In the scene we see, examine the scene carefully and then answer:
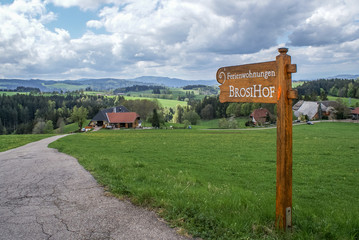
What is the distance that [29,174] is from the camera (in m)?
11.5

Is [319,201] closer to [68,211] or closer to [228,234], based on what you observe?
[228,234]

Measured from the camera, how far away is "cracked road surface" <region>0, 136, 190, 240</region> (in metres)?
5.57

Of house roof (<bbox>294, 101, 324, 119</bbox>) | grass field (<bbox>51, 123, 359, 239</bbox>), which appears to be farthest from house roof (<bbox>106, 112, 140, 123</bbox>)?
grass field (<bbox>51, 123, 359, 239</bbox>)

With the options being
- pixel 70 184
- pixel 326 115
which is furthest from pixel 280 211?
pixel 326 115

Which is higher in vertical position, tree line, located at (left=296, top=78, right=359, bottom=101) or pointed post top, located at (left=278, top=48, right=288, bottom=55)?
tree line, located at (left=296, top=78, right=359, bottom=101)

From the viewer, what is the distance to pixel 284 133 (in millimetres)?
5258

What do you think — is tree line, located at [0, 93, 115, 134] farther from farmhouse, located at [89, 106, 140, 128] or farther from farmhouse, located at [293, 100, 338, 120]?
farmhouse, located at [293, 100, 338, 120]

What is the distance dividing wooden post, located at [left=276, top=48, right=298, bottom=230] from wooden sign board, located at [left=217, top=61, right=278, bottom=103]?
15 cm

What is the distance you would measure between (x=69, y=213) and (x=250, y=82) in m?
5.48

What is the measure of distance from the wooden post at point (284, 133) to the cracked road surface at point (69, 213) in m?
2.15

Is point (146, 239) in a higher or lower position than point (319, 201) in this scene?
higher

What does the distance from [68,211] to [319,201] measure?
8.37 metres

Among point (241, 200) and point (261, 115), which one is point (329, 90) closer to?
point (261, 115)

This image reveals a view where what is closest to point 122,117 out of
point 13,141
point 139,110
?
point 139,110
